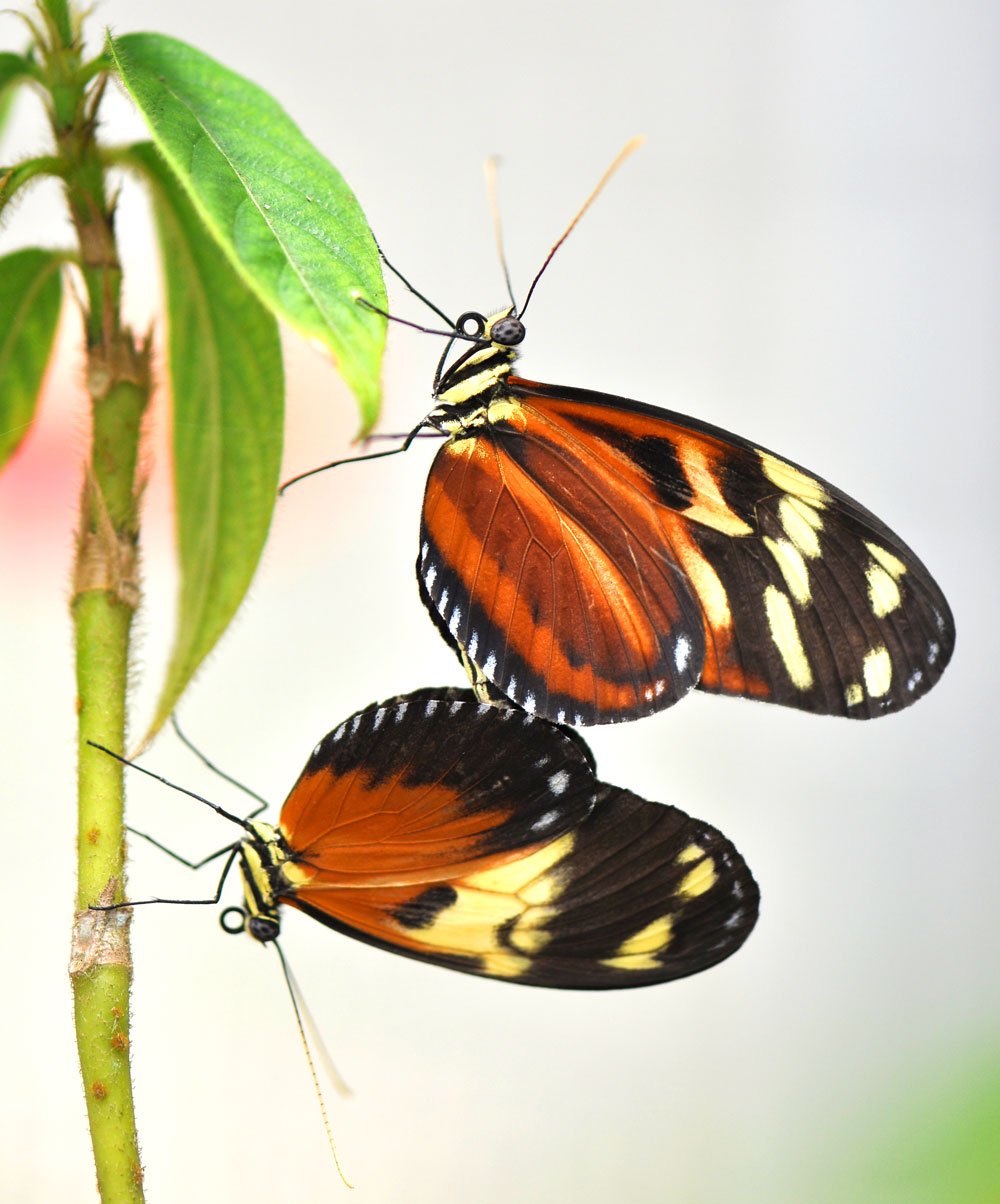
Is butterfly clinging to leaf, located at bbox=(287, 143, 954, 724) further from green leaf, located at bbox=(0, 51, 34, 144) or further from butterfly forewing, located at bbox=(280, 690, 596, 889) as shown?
green leaf, located at bbox=(0, 51, 34, 144)

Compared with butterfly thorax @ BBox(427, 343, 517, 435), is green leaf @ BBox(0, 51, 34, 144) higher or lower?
higher

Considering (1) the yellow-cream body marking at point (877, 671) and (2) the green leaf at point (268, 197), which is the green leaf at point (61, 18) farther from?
(1) the yellow-cream body marking at point (877, 671)

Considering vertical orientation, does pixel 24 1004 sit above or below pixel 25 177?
below

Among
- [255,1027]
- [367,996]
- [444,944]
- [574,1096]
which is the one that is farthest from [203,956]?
[444,944]

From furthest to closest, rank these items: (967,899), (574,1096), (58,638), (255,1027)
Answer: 1. (967,899)
2. (574,1096)
3. (255,1027)
4. (58,638)

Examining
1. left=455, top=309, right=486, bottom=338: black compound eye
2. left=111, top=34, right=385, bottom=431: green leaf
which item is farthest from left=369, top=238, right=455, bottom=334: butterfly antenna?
left=111, top=34, right=385, bottom=431: green leaf

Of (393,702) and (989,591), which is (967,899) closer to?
(989,591)

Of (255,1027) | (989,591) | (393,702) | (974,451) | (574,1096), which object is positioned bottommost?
(574,1096)
